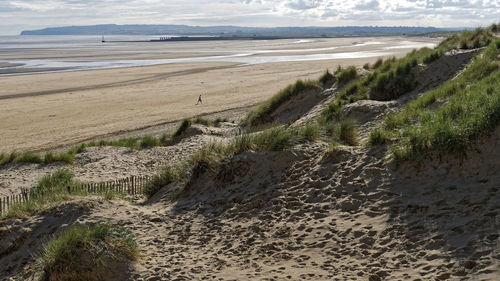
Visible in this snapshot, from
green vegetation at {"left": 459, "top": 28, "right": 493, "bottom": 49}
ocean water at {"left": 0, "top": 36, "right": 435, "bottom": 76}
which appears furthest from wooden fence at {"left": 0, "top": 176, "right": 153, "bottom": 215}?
ocean water at {"left": 0, "top": 36, "right": 435, "bottom": 76}

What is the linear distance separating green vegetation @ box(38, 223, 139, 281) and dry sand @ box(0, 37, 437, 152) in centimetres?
1714

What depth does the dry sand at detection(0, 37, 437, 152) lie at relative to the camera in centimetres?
2620

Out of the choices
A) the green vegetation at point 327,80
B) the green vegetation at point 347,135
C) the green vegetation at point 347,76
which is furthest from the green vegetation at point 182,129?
the green vegetation at point 347,135

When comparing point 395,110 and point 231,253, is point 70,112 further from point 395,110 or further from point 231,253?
→ point 231,253

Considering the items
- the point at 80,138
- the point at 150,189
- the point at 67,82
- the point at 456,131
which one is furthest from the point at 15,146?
the point at 67,82

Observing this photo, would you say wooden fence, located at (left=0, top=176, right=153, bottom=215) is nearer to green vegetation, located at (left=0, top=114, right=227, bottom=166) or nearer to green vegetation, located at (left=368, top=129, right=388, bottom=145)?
green vegetation, located at (left=368, top=129, right=388, bottom=145)

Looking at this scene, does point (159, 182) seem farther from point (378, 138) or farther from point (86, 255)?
point (378, 138)

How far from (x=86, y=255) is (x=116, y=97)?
32261mm

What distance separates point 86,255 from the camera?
21.2 feet

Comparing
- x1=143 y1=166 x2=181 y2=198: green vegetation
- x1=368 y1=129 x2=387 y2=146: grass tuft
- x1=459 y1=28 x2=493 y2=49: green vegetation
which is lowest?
x1=143 y1=166 x2=181 y2=198: green vegetation

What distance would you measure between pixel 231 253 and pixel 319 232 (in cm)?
122

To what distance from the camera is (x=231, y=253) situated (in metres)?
6.74

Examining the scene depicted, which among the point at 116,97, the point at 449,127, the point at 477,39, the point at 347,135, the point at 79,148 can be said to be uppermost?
the point at 477,39

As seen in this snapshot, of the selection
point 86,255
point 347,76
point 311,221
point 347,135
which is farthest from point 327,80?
point 86,255
